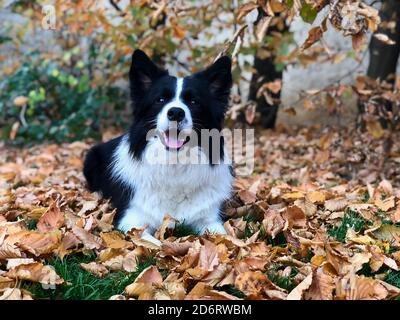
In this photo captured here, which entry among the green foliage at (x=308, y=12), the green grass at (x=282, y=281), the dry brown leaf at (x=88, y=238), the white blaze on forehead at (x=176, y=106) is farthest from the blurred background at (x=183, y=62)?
the green grass at (x=282, y=281)

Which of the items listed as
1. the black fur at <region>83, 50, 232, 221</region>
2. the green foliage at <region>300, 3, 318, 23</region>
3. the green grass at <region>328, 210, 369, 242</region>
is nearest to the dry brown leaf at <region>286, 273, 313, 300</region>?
the green grass at <region>328, 210, 369, 242</region>

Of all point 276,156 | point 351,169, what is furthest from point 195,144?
point 276,156

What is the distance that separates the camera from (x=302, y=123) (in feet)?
31.6

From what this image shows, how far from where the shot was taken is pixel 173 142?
3.43 m

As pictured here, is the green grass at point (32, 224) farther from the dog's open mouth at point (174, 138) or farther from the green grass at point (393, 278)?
the green grass at point (393, 278)

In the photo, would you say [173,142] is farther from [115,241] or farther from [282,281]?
[282,281]

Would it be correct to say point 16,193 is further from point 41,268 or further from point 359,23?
point 359,23

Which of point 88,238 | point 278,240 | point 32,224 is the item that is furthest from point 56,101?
point 278,240

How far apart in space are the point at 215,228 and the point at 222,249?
25.6 inches

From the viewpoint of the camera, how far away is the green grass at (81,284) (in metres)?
2.38

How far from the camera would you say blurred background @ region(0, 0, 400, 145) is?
17.7ft

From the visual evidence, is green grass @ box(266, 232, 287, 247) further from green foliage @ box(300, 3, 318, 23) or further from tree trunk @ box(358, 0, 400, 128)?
tree trunk @ box(358, 0, 400, 128)

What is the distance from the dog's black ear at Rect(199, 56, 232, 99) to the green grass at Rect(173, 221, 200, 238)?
34.4 inches

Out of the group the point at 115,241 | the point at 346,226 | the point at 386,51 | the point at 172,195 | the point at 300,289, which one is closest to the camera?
the point at 300,289
